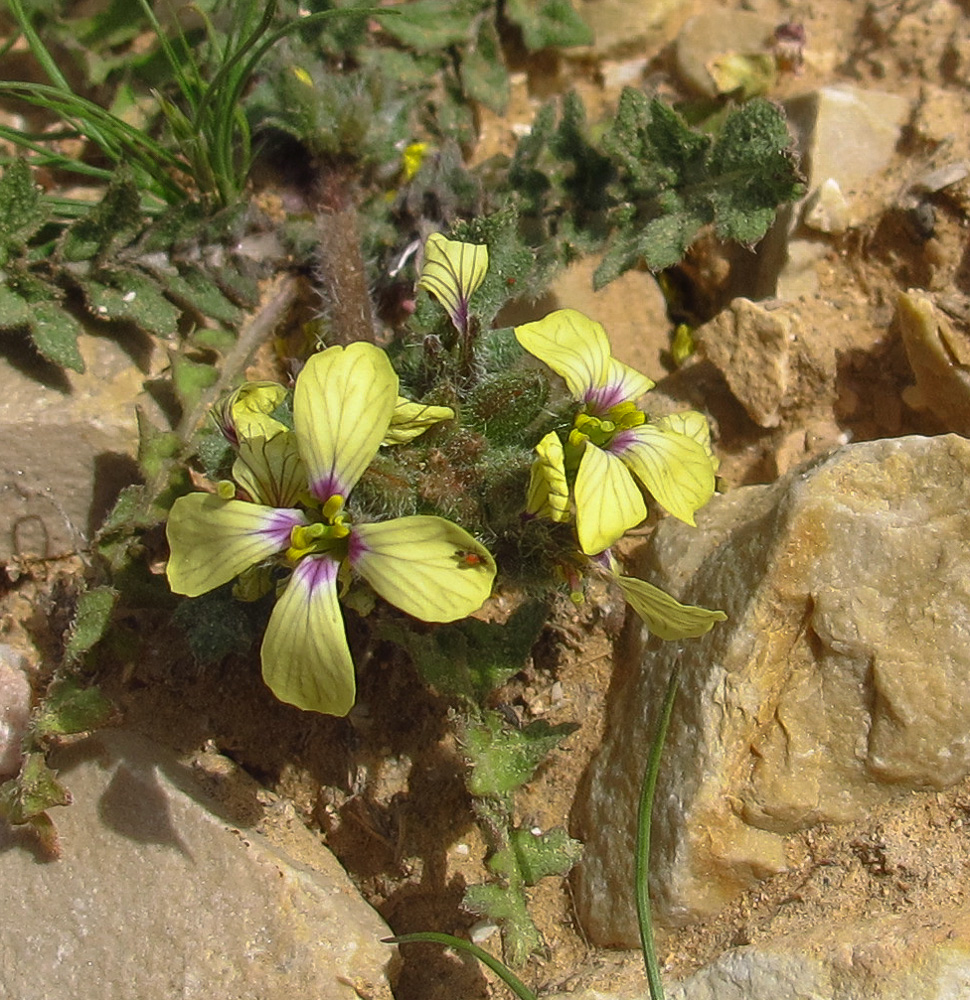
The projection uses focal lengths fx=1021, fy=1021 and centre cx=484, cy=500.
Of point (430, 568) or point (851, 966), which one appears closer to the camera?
point (430, 568)

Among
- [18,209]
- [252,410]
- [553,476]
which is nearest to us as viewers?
[553,476]

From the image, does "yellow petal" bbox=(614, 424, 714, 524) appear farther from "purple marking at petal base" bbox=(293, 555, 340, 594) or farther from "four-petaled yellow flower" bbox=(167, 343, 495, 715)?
"purple marking at petal base" bbox=(293, 555, 340, 594)

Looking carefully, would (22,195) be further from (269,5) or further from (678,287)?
(678,287)

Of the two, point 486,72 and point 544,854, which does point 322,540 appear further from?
point 486,72

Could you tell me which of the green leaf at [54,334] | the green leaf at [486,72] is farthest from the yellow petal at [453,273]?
the green leaf at [486,72]

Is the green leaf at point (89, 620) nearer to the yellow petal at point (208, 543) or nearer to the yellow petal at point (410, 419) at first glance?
the yellow petal at point (208, 543)

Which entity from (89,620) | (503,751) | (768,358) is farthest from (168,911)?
(768,358)
